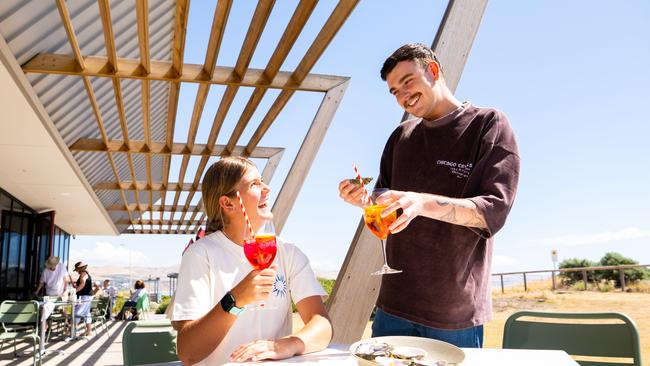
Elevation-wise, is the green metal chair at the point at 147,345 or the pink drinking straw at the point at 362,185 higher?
the pink drinking straw at the point at 362,185

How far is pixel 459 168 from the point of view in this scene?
1.71 meters

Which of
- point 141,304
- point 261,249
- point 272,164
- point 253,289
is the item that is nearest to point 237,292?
point 253,289

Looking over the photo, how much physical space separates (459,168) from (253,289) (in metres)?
0.83

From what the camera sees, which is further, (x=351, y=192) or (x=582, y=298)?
(x=582, y=298)

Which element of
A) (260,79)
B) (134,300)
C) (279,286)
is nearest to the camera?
(279,286)

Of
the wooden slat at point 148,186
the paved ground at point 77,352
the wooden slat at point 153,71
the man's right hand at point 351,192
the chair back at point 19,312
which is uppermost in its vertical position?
the wooden slat at point 153,71

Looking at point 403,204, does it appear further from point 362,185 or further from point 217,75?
point 217,75

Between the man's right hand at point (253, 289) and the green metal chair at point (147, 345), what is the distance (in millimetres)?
766

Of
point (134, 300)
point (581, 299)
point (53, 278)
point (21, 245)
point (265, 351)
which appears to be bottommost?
point (134, 300)

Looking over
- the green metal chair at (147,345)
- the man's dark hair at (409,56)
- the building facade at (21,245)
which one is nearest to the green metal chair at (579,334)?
the man's dark hair at (409,56)

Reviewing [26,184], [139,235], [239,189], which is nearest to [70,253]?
[139,235]

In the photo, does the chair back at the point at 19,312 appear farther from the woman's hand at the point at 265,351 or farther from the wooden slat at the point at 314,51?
the woman's hand at the point at 265,351

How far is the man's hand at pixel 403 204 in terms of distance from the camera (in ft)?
4.34

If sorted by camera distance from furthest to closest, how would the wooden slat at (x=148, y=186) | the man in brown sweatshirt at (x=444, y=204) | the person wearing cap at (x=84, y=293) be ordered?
the wooden slat at (x=148, y=186) < the person wearing cap at (x=84, y=293) < the man in brown sweatshirt at (x=444, y=204)
